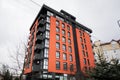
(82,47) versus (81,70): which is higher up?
(82,47)

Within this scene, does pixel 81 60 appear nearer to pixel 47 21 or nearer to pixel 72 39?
pixel 72 39

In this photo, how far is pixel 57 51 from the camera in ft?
101

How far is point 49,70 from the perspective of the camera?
2702 centimetres

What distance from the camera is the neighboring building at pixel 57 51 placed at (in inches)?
1097

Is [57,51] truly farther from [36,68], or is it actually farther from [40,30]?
[40,30]

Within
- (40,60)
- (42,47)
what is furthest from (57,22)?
(40,60)

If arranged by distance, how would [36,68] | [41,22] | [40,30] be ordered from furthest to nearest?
[41,22] → [40,30] → [36,68]

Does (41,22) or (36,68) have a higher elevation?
(41,22)

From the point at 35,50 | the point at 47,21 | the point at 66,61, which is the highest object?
the point at 47,21

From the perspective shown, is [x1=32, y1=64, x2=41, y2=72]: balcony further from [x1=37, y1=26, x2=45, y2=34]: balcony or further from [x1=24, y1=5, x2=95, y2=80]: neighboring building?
[x1=37, y1=26, x2=45, y2=34]: balcony

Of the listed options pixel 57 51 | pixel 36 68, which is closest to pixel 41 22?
pixel 57 51

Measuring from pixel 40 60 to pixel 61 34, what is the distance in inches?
403

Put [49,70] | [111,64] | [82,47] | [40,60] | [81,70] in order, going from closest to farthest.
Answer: [111,64] → [49,70] → [40,60] → [81,70] → [82,47]

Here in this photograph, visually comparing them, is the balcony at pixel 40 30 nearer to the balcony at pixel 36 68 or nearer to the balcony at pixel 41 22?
the balcony at pixel 41 22
